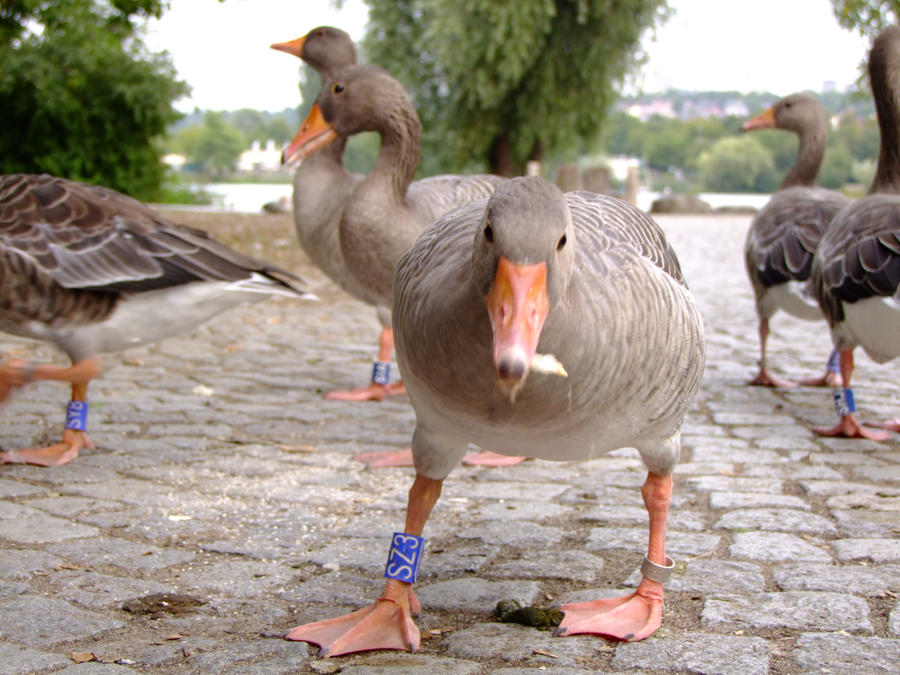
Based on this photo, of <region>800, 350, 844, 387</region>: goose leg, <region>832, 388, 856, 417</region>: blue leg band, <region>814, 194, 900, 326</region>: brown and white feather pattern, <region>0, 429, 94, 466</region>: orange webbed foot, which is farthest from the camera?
<region>800, 350, 844, 387</region>: goose leg

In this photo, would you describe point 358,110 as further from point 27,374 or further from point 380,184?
point 27,374

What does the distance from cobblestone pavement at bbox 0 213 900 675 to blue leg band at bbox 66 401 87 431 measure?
0.19 metres

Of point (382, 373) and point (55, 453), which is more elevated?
point (382, 373)

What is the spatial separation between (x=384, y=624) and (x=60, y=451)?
2.61 m

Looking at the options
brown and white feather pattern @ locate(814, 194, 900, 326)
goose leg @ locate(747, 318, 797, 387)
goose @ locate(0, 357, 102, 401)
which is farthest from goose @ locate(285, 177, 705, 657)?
goose leg @ locate(747, 318, 797, 387)

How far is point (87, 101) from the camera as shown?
64.2 ft

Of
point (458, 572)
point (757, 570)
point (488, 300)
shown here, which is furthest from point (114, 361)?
Result: point (488, 300)

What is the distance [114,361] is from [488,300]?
6055mm

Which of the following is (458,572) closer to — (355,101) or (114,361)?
(355,101)

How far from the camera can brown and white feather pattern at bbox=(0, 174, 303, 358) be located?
4547 mm

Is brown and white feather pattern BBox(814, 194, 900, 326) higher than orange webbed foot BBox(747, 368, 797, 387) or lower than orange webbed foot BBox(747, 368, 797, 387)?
higher

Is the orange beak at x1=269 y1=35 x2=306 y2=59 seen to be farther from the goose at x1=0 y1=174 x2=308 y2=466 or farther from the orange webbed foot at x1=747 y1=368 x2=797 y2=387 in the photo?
the orange webbed foot at x1=747 y1=368 x2=797 y2=387

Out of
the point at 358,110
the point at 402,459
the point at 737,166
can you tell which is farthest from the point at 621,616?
the point at 737,166

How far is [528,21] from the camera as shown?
2267 centimetres
